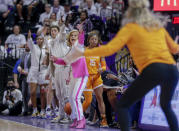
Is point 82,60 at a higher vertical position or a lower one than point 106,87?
higher

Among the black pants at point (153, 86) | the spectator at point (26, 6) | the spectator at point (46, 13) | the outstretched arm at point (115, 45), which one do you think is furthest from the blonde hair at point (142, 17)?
the spectator at point (26, 6)

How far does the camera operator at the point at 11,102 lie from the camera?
1020 cm

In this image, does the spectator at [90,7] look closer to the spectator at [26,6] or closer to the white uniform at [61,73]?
the spectator at [26,6]

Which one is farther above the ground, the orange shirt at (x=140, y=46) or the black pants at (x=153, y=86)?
the orange shirt at (x=140, y=46)

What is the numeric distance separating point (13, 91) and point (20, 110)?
1.76 ft

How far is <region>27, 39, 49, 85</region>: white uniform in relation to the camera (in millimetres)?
9602

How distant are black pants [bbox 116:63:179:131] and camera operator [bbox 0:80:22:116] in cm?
617

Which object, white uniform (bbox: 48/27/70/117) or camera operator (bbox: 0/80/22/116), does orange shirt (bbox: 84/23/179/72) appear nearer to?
white uniform (bbox: 48/27/70/117)

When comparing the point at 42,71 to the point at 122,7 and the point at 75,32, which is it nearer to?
the point at 75,32

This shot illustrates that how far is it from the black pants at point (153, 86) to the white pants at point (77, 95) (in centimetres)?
282

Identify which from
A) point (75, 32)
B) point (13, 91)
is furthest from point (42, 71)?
point (75, 32)

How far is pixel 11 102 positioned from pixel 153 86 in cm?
666

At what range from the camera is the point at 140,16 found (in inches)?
175

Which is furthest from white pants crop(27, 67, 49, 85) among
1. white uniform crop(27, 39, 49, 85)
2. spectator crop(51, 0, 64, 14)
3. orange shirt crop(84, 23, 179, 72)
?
orange shirt crop(84, 23, 179, 72)
